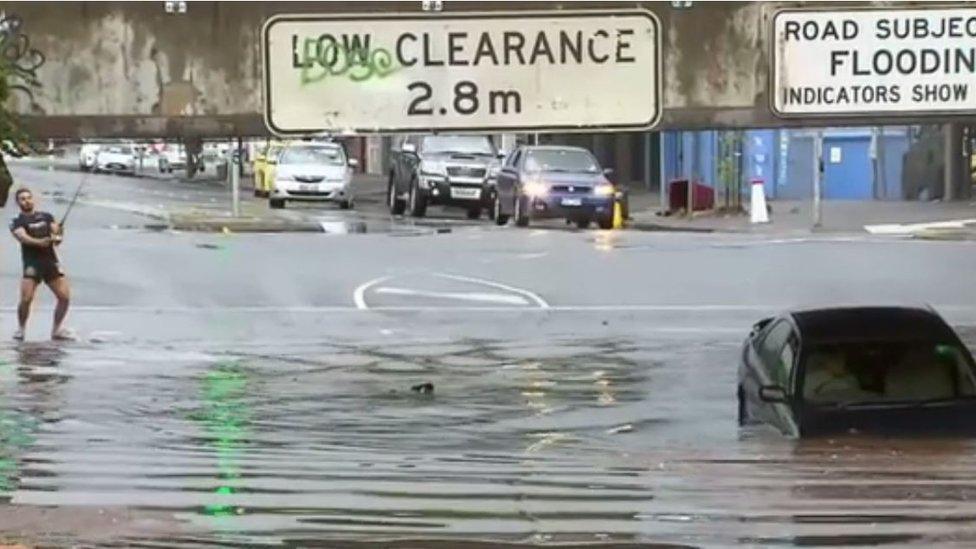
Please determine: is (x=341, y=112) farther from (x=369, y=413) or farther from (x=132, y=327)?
(x=132, y=327)

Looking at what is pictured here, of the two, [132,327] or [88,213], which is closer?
[132,327]

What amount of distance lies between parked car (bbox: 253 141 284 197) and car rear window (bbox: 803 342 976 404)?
32.4m

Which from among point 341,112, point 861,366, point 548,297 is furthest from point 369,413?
point 548,297

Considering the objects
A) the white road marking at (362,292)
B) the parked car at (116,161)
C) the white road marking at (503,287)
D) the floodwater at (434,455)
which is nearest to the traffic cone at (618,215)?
the white road marking at (503,287)

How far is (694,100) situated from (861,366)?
9.39 feet

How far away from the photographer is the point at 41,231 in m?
21.4

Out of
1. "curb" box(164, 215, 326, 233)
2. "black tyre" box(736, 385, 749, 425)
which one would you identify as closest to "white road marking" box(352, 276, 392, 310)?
"curb" box(164, 215, 326, 233)

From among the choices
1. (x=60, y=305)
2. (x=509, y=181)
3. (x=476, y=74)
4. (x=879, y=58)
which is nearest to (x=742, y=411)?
(x=879, y=58)

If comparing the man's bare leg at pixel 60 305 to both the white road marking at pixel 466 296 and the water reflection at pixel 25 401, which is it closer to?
the water reflection at pixel 25 401

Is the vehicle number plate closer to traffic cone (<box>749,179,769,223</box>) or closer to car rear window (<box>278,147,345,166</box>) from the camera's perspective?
car rear window (<box>278,147,345,166</box>)

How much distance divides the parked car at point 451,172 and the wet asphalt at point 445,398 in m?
5.69

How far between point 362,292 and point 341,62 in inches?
587

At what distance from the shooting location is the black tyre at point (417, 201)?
136 feet

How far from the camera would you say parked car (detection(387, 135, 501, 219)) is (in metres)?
40.7
